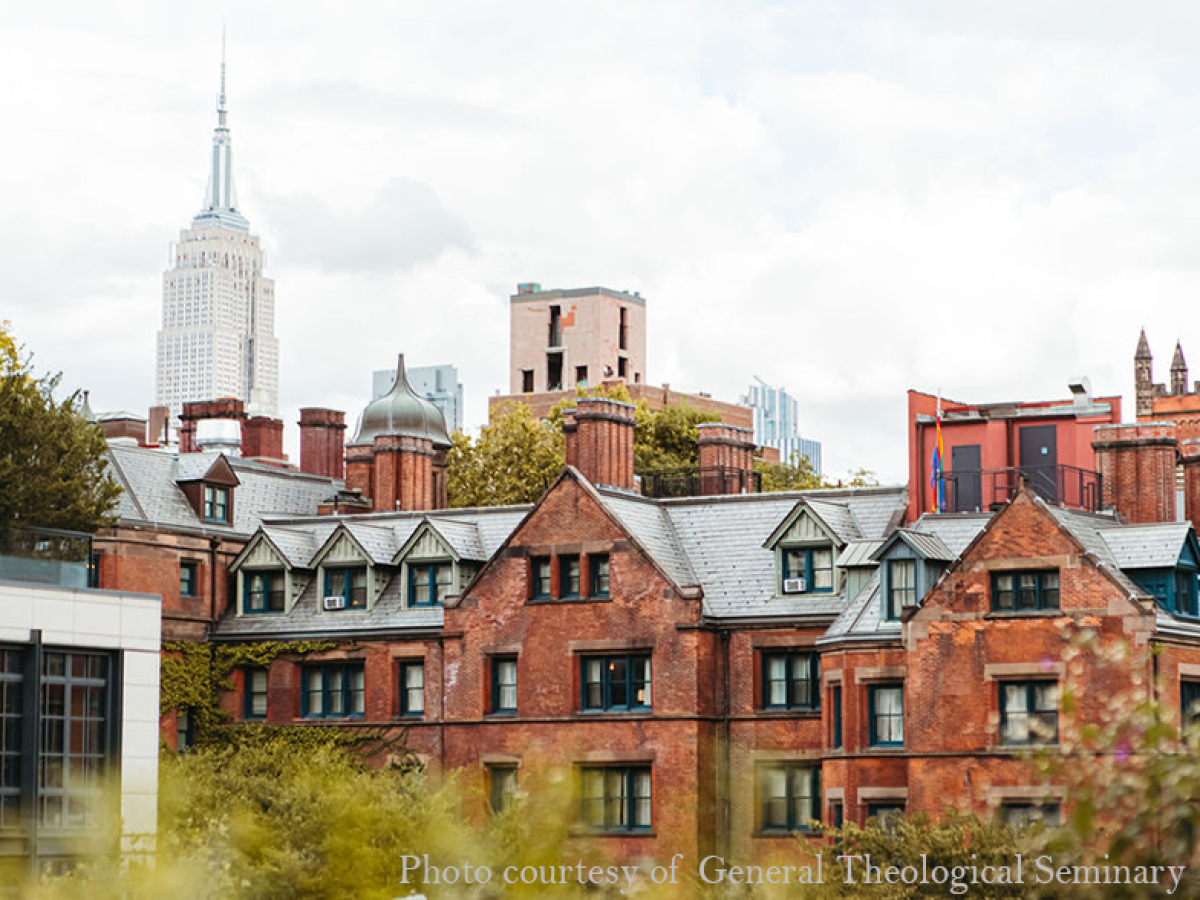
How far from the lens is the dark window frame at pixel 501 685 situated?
57375 mm

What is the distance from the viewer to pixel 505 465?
3622 inches

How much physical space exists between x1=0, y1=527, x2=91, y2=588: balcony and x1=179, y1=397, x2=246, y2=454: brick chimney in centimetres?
3242

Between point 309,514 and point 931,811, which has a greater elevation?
point 309,514

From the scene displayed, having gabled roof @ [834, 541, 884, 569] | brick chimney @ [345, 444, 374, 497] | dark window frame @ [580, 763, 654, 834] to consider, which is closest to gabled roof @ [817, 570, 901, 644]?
gabled roof @ [834, 541, 884, 569]

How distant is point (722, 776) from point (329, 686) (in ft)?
42.3


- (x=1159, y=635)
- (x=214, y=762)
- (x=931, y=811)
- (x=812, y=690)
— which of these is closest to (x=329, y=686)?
(x=214, y=762)

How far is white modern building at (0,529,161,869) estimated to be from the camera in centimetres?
4194

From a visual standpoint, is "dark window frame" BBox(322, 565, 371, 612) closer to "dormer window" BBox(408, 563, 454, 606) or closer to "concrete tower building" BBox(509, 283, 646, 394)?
"dormer window" BBox(408, 563, 454, 606)

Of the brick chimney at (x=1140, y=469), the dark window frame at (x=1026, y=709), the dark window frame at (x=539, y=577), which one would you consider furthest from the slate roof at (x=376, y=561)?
the brick chimney at (x=1140, y=469)

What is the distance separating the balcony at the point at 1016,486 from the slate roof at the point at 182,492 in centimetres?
2270

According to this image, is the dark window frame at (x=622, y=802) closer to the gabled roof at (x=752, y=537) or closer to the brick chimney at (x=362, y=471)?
the gabled roof at (x=752, y=537)

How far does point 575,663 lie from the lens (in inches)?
2219

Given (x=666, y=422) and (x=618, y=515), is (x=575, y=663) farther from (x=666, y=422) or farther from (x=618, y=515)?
(x=666, y=422)

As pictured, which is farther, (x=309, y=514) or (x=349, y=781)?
(x=309, y=514)
